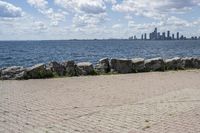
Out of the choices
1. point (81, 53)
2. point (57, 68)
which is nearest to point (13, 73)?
point (57, 68)

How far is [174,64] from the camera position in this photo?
18.8 metres

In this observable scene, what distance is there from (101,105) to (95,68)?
772cm

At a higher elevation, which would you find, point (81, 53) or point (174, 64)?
point (174, 64)

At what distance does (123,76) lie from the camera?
52.7 ft

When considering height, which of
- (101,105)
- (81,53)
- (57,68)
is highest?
(57,68)

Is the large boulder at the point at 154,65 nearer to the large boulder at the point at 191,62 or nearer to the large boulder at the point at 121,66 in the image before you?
the large boulder at the point at 121,66

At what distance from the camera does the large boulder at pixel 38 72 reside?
1534cm

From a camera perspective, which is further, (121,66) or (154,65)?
(154,65)

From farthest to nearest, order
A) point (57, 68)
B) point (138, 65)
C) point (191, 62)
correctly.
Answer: point (191, 62) < point (138, 65) < point (57, 68)

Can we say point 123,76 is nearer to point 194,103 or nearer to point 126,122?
point 194,103

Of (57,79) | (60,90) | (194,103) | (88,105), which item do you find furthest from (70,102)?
(57,79)

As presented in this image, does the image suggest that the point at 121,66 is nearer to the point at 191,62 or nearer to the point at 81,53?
the point at 191,62

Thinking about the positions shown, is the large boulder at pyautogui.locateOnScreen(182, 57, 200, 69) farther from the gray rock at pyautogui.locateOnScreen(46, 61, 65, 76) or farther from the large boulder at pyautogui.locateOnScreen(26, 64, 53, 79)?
the large boulder at pyautogui.locateOnScreen(26, 64, 53, 79)

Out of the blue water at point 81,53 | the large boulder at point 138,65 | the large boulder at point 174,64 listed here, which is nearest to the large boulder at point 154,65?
the large boulder at point 138,65
